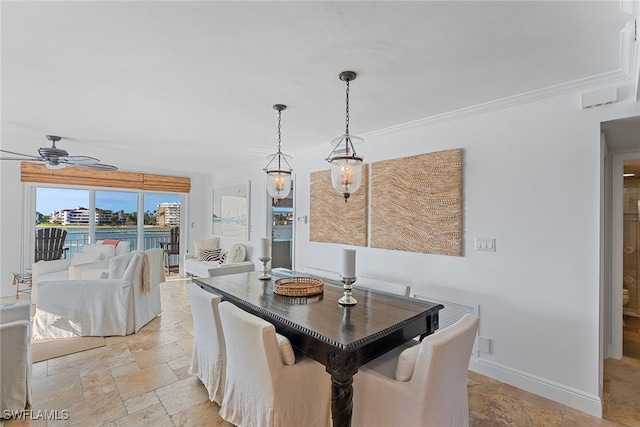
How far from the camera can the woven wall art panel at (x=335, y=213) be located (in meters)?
3.54

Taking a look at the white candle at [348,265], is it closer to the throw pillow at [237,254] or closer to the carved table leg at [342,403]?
the carved table leg at [342,403]

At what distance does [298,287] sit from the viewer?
227cm

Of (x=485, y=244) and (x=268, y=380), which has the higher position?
(x=485, y=244)

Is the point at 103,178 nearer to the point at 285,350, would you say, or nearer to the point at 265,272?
the point at 265,272

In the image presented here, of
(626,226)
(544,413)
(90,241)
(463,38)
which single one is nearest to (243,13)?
(463,38)

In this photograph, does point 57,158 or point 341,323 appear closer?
point 341,323

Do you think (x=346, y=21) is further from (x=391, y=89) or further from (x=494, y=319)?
(x=494, y=319)

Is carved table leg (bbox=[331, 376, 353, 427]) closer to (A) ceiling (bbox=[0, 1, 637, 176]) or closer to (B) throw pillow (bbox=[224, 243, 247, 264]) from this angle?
(A) ceiling (bbox=[0, 1, 637, 176])

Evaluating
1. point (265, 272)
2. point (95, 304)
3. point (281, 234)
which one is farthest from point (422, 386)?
point (281, 234)

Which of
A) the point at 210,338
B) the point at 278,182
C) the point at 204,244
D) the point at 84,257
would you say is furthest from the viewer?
the point at 204,244

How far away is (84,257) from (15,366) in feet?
10.9

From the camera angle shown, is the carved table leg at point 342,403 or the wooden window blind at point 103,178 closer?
the carved table leg at point 342,403

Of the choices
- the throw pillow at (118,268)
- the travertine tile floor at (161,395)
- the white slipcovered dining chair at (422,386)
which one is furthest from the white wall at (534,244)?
the throw pillow at (118,268)

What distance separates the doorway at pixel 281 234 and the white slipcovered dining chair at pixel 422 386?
405 cm
